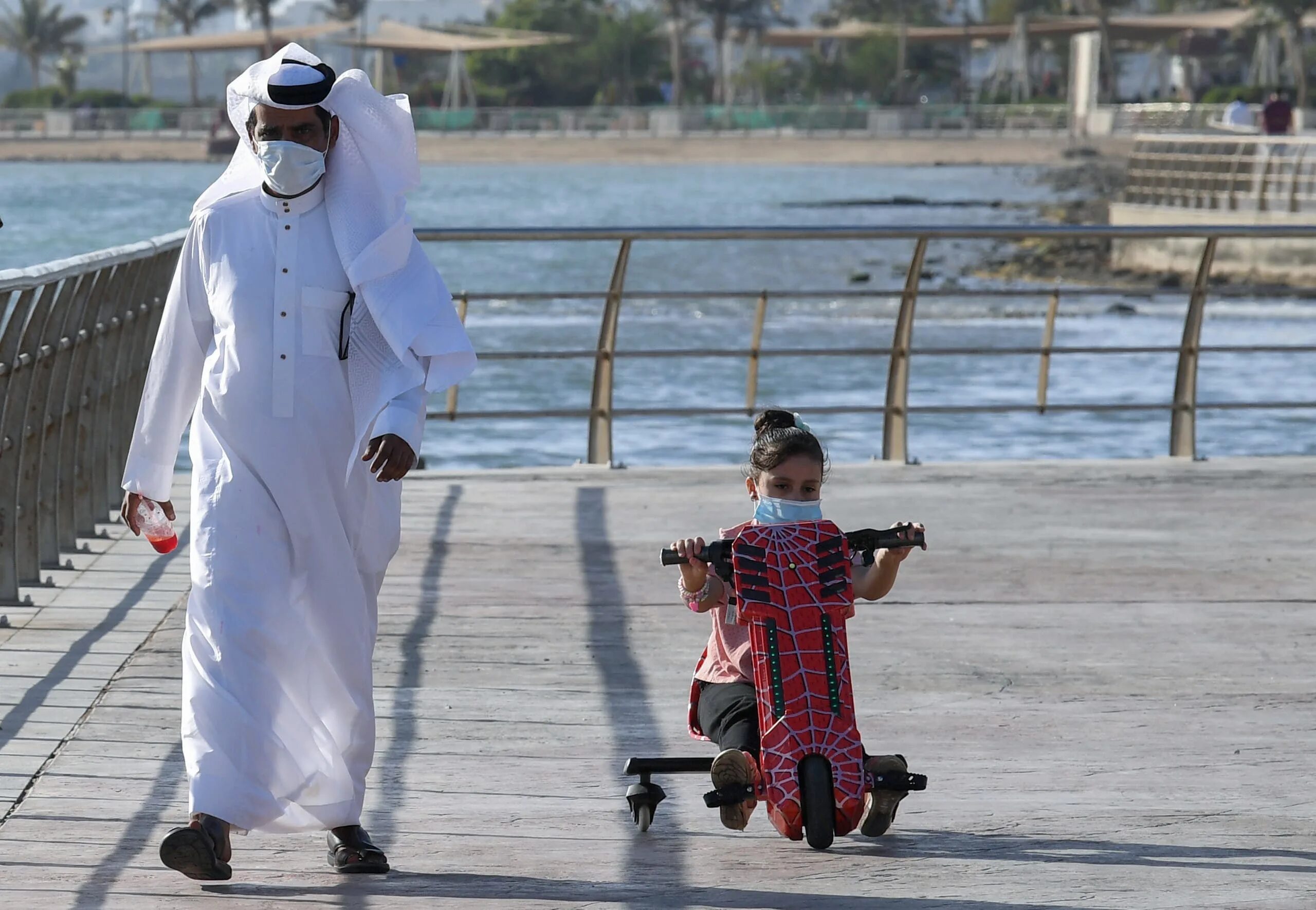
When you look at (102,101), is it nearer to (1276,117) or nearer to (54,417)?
(1276,117)

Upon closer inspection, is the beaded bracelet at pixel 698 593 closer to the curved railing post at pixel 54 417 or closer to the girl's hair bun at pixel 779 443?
the girl's hair bun at pixel 779 443

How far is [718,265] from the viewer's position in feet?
185

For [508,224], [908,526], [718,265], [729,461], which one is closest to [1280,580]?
[908,526]

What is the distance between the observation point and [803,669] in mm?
3664

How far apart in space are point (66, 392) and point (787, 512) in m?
3.40

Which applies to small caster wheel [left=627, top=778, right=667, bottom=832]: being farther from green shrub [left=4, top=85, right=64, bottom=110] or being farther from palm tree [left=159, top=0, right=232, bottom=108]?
palm tree [left=159, top=0, right=232, bottom=108]

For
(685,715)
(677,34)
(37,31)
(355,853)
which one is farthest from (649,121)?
(355,853)

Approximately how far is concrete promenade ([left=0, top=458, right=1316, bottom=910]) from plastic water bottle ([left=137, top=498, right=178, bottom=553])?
0.54 metres

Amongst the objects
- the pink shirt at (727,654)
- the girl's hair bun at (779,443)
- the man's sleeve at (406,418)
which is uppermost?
the man's sleeve at (406,418)

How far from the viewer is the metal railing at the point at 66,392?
559 cm

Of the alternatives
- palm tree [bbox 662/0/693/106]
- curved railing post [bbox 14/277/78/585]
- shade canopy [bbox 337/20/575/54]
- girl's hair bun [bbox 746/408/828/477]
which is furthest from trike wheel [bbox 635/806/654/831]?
palm tree [bbox 662/0/693/106]

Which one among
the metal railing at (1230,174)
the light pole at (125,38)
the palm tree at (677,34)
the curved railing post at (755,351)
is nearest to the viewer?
the curved railing post at (755,351)

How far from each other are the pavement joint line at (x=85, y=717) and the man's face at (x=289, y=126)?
136 cm

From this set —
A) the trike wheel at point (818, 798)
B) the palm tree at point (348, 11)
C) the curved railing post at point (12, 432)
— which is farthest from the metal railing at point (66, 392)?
the palm tree at point (348, 11)
